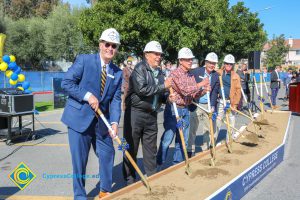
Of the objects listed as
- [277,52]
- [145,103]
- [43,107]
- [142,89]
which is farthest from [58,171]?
[277,52]

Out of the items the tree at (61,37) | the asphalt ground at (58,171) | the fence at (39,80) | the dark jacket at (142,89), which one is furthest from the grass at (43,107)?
the tree at (61,37)

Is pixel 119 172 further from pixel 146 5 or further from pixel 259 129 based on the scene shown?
pixel 146 5

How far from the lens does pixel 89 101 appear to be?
3605 millimetres

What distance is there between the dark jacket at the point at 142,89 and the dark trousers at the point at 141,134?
99mm

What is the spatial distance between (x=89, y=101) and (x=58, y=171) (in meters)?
2.51

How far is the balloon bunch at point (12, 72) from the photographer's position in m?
8.11

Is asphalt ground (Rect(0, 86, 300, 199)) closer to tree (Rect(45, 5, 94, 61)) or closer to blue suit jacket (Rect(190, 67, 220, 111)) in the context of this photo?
blue suit jacket (Rect(190, 67, 220, 111))

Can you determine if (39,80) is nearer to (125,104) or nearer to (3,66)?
(3,66)


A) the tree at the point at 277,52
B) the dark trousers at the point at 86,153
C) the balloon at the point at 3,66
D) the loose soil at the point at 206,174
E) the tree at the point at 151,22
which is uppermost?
the tree at the point at 277,52

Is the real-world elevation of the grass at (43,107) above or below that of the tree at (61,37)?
below

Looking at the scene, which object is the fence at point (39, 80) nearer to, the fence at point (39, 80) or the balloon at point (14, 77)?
the fence at point (39, 80)

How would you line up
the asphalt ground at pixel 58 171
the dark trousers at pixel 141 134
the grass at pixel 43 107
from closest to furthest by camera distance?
the dark trousers at pixel 141 134 < the asphalt ground at pixel 58 171 < the grass at pixel 43 107

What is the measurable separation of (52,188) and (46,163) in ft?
4.64

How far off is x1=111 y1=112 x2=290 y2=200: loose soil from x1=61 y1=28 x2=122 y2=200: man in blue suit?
63 cm
